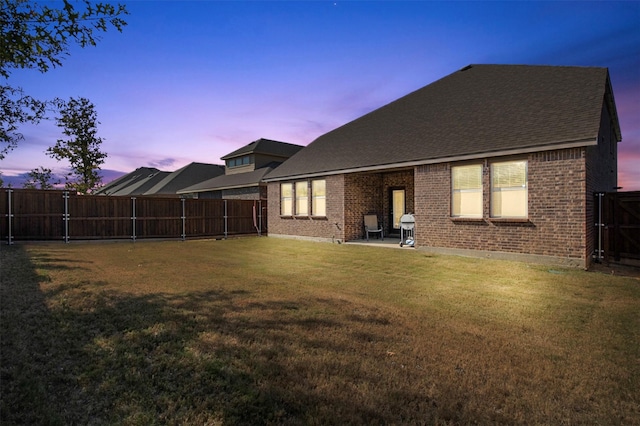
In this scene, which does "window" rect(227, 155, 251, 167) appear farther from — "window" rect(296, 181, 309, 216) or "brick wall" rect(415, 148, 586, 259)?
"brick wall" rect(415, 148, 586, 259)

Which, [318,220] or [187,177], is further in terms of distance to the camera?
[187,177]

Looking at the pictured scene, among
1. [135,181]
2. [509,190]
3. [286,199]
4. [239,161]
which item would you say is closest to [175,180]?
[239,161]

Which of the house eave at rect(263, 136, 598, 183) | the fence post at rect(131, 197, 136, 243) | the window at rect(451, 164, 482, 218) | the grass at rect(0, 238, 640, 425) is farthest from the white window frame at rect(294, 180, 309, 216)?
the grass at rect(0, 238, 640, 425)

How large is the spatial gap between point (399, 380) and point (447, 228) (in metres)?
10.2

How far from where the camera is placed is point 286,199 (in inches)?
802

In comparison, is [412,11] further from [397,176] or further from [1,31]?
[1,31]

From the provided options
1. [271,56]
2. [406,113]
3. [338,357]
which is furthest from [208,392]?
[406,113]

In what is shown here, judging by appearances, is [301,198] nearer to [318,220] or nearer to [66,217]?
[318,220]

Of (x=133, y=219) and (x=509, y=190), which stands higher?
(x=509, y=190)

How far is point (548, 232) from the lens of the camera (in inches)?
404

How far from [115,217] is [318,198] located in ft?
35.2

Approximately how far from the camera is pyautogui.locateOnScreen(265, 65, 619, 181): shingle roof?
35.2ft

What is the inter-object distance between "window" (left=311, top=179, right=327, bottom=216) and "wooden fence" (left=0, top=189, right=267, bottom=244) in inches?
247

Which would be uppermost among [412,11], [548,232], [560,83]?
[412,11]
